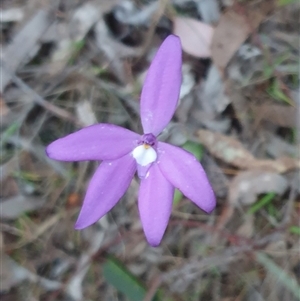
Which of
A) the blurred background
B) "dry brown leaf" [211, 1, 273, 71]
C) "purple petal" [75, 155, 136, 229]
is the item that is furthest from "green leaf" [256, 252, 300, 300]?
"purple petal" [75, 155, 136, 229]

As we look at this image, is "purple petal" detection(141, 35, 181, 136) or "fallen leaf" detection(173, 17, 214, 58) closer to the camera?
"purple petal" detection(141, 35, 181, 136)

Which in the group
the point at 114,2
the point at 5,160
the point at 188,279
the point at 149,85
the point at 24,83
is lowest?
the point at 188,279

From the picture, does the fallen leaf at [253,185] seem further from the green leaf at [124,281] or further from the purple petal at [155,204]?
the purple petal at [155,204]

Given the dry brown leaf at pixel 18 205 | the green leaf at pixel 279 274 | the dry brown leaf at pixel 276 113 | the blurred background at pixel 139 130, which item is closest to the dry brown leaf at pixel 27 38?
the blurred background at pixel 139 130

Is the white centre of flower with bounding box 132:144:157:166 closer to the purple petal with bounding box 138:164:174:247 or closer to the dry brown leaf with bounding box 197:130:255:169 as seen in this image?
the purple petal with bounding box 138:164:174:247

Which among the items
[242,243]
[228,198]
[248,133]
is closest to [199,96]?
[248,133]

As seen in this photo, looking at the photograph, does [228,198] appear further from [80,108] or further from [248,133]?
[80,108]
